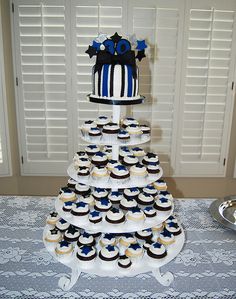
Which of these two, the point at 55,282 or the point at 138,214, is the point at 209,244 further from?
the point at 55,282

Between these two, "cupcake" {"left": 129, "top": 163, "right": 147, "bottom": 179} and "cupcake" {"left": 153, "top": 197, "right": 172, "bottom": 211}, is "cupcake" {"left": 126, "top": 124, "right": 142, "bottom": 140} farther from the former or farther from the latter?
"cupcake" {"left": 153, "top": 197, "right": 172, "bottom": 211}

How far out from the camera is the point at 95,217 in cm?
116

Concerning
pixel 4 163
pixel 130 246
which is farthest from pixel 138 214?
pixel 4 163

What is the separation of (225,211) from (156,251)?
511 millimetres

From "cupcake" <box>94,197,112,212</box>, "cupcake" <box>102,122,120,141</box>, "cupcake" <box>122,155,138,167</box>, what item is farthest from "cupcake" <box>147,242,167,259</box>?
"cupcake" <box>102,122,120,141</box>

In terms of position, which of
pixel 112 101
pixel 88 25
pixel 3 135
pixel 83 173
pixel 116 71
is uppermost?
pixel 88 25

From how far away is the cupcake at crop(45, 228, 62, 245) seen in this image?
123 cm

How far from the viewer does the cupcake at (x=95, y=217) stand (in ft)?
3.78

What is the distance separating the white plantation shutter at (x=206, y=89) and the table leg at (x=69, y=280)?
61.2 inches

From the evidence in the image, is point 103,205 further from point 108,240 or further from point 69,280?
point 69,280

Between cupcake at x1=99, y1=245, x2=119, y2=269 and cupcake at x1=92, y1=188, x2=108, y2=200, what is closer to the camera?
cupcake at x1=99, y1=245, x2=119, y2=269

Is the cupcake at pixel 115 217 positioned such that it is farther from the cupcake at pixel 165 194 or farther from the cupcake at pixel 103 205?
the cupcake at pixel 165 194

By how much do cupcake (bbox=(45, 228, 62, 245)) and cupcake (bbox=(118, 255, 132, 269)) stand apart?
0.26 meters

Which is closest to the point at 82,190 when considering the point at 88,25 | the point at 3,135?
the point at 3,135
